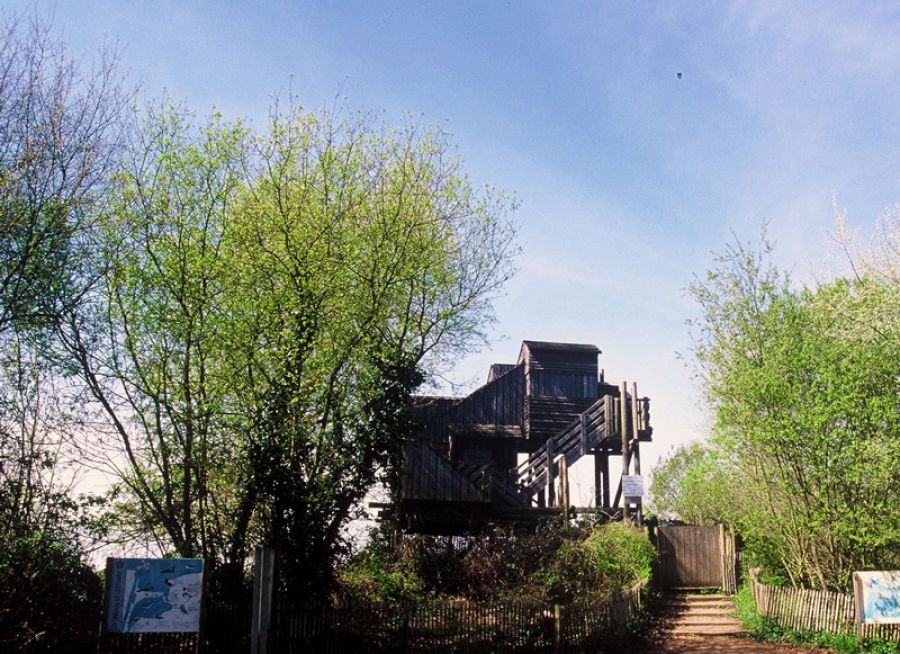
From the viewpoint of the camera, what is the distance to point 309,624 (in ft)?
44.8

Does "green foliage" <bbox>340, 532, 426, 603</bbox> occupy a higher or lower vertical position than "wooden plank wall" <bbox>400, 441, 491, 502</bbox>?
lower

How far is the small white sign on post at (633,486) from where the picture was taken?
2356 centimetres

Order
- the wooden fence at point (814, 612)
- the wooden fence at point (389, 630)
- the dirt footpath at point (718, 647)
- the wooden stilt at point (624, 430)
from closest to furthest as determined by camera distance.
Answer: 1. the wooden fence at point (389, 630)
2. the wooden fence at point (814, 612)
3. the dirt footpath at point (718, 647)
4. the wooden stilt at point (624, 430)

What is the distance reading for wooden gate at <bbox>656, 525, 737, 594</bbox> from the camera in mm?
23859

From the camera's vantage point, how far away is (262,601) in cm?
1255

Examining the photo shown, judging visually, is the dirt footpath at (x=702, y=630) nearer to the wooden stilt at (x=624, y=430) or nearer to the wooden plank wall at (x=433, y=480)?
the wooden stilt at (x=624, y=430)

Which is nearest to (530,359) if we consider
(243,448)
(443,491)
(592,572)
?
(443,491)

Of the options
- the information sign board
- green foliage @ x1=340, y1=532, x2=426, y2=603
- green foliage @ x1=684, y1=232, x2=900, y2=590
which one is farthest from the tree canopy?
the information sign board

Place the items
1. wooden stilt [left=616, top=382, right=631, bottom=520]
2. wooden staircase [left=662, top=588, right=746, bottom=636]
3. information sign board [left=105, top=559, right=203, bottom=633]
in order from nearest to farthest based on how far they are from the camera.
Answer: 1. information sign board [left=105, top=559, right=203, bottom=633]
2. wooden staircase [left=662, top=588, right=746, bottom=636]
3. wooden stilt [left=616, top=382, right=631, bottom=520]

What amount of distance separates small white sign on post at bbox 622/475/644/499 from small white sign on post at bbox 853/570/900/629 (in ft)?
28.9

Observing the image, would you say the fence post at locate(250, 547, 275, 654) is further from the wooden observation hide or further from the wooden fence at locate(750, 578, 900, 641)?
the wooden fence at locate(750, 578, 900, 641)

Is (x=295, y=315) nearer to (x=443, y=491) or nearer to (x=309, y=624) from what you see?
(x=309, y=624)

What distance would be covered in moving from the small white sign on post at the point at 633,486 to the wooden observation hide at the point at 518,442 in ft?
1.26

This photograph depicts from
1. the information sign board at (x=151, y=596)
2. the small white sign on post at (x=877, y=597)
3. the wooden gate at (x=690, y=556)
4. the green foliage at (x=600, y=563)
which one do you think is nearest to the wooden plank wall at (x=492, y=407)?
the wooden gate at (x=690, y=556)
